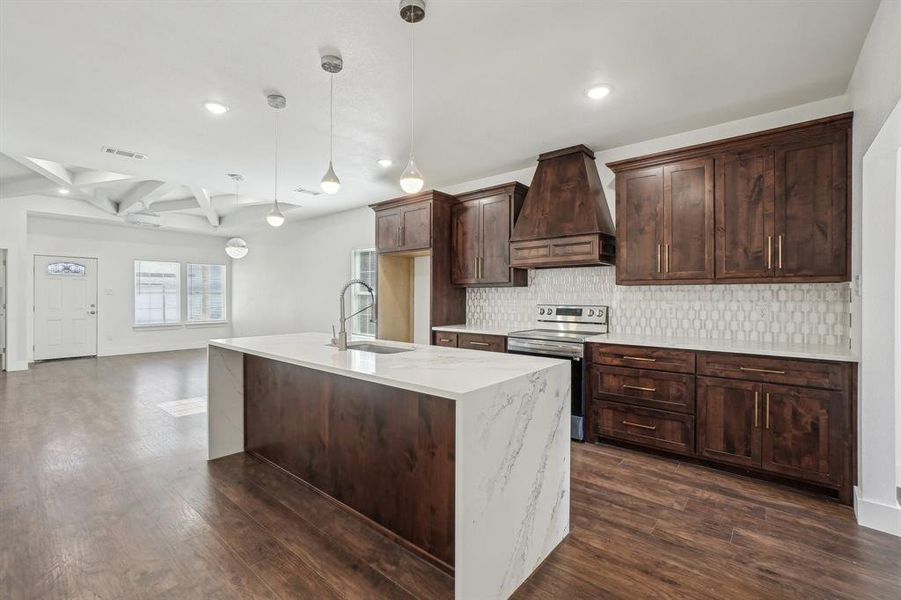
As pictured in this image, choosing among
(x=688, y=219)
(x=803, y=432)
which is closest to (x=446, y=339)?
(x=688, y=219)

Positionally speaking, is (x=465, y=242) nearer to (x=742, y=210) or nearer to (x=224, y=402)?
(x=742, y=210)

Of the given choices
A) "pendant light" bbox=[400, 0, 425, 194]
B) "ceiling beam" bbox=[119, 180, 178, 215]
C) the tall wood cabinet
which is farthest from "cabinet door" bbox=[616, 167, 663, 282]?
"ceiling beam" bbox=[119, 180, 178, 215]

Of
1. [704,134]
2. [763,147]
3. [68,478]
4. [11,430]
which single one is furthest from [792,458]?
[11,430]

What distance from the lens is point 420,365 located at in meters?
2.13

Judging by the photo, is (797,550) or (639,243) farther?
(639,243)

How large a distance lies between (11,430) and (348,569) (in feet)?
13.5

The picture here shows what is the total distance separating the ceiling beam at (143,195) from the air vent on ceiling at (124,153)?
4.13ft

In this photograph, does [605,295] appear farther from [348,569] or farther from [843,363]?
[348,569]

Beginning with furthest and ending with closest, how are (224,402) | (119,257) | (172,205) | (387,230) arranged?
(119,257)
(172,205)
(387,230)
(224,402)

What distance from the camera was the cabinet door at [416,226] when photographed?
4.75 metres

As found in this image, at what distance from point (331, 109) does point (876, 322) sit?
12.4 ft

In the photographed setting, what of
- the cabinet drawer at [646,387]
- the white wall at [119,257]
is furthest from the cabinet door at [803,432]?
the white wall at [119,257]

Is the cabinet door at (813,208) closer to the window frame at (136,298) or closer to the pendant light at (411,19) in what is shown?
the pendant light at (411,19)

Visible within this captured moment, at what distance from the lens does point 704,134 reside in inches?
140
